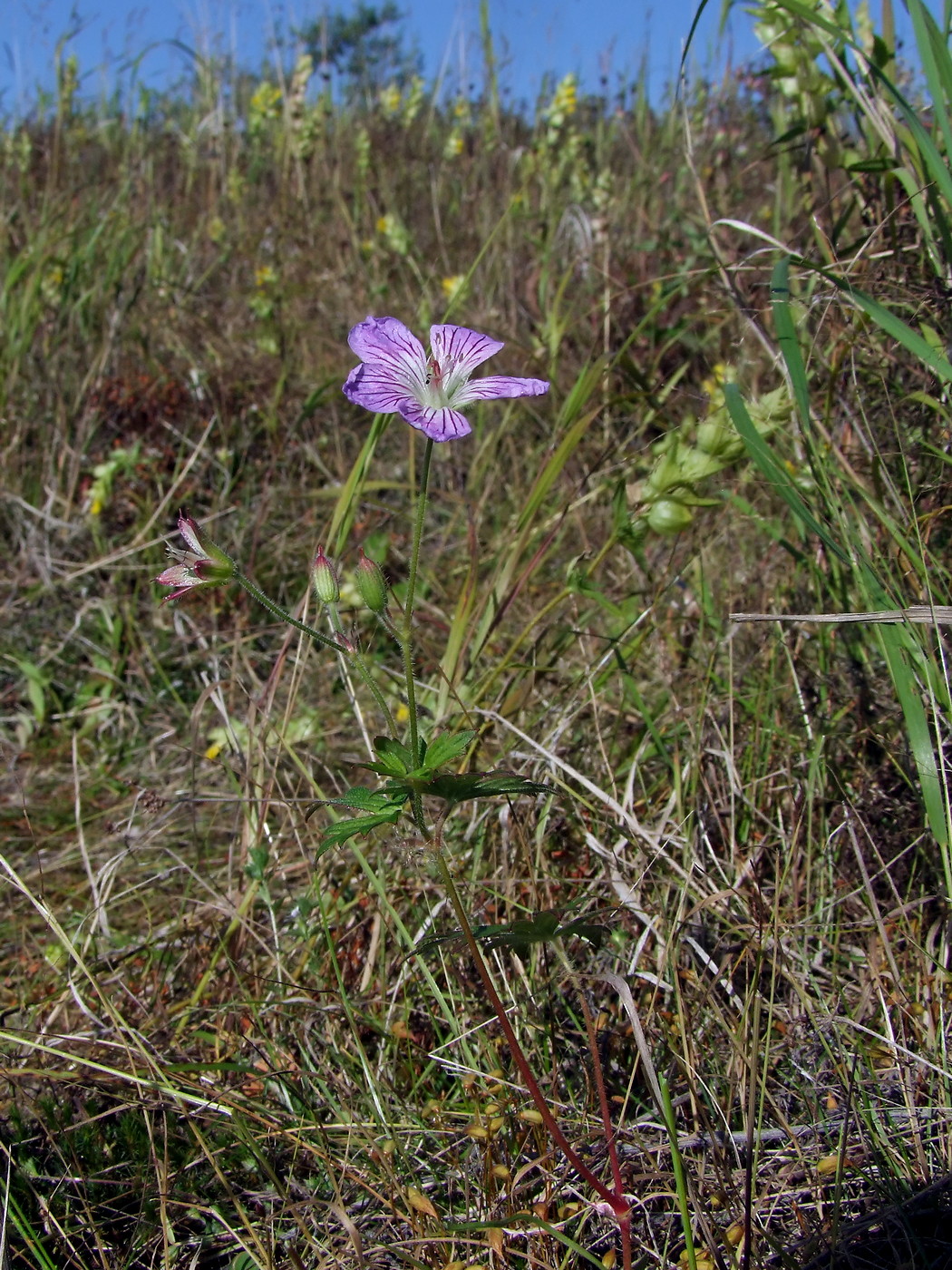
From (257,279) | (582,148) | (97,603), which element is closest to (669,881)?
(97,603)

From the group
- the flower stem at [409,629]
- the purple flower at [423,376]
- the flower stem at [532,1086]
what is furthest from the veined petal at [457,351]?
the flower stem at [532,1086]

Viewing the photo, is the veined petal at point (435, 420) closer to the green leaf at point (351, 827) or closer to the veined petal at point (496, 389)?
the veined petal at point (496, 389)

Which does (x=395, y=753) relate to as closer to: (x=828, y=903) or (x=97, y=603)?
(x=828, y=903)

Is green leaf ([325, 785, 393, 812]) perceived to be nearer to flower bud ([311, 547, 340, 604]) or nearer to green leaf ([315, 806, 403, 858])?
green leaf ([315, 806, 403, 858])

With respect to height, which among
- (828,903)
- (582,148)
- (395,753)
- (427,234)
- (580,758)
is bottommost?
(828,903)

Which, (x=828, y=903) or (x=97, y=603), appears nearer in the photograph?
(x=828, y=903)
